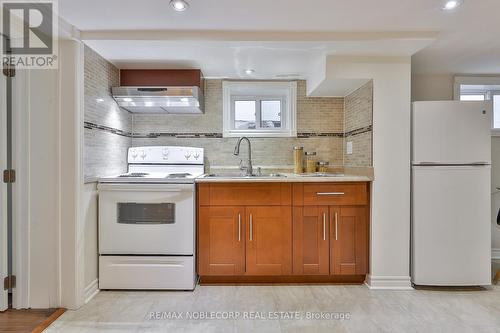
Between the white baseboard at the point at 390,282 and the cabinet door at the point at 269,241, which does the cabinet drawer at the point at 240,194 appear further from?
the white baseboard at the point at 390,282

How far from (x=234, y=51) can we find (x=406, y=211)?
198 centimetres

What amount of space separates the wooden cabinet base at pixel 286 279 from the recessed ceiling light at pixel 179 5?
2.11m

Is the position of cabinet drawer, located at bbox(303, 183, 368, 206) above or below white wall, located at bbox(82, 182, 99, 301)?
above

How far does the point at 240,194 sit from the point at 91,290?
1.41 metres

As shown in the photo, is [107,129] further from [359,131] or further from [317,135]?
[359,131]

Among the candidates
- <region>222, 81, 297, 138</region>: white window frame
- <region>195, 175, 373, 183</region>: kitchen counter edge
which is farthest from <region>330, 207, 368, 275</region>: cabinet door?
<region>222, 81, 297, 138</region>: white window frame

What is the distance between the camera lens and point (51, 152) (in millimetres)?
2172

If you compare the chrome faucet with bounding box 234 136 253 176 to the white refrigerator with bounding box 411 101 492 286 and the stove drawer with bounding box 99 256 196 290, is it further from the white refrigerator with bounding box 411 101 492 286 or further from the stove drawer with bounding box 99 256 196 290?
the white refrigerator with bounding box 411 101 492 286

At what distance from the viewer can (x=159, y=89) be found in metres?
2.83

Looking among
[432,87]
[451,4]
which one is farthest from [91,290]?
[432,87]

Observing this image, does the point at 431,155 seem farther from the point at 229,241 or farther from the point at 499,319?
the point at 229,241

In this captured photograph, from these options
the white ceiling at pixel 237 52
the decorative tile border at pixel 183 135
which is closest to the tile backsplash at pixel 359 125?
the white ceiling at pixel 237 52

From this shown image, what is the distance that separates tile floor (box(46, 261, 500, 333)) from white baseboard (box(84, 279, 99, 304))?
1.6 inches

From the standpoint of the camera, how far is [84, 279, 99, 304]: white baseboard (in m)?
2.33
